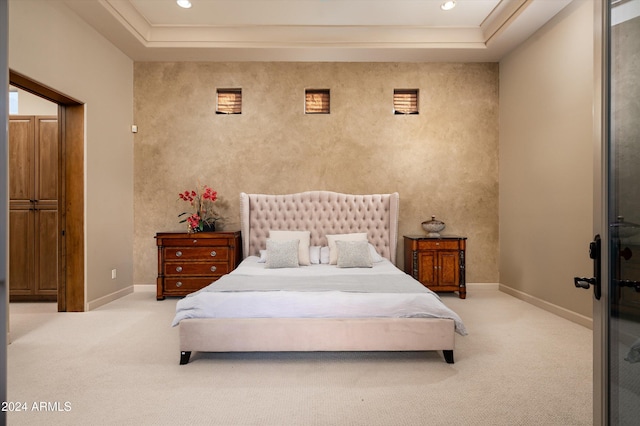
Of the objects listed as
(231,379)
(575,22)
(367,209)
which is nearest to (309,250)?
(367,209)

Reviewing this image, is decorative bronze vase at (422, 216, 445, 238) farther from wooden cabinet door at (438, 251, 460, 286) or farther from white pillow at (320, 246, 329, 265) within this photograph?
white pillow at (320, 246, 329, 265)

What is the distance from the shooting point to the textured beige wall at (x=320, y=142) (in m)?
5.83

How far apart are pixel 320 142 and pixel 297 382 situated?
151 inches

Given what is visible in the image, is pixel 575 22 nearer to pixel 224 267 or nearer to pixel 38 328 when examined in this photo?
pixel 224 267

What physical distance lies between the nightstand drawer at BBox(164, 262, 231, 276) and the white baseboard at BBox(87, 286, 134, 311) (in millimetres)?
767

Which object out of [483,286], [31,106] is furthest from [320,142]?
[31,106]

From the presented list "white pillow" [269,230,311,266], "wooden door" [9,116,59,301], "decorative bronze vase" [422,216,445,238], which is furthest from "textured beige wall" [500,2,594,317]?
"wooden door" [9,116,59,301]

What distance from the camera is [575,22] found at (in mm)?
4176

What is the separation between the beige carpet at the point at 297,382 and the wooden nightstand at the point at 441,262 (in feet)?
4.61

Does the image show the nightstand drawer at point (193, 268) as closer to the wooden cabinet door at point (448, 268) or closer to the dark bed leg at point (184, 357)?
the dark bed leg at point (184, 357)

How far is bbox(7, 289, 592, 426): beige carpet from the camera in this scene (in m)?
2.28

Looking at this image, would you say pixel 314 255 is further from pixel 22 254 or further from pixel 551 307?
pixel 22 254

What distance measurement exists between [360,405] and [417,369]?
728 millimetres

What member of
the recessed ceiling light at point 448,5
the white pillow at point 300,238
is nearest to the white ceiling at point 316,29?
the recessed ceiling light at point 448,5
